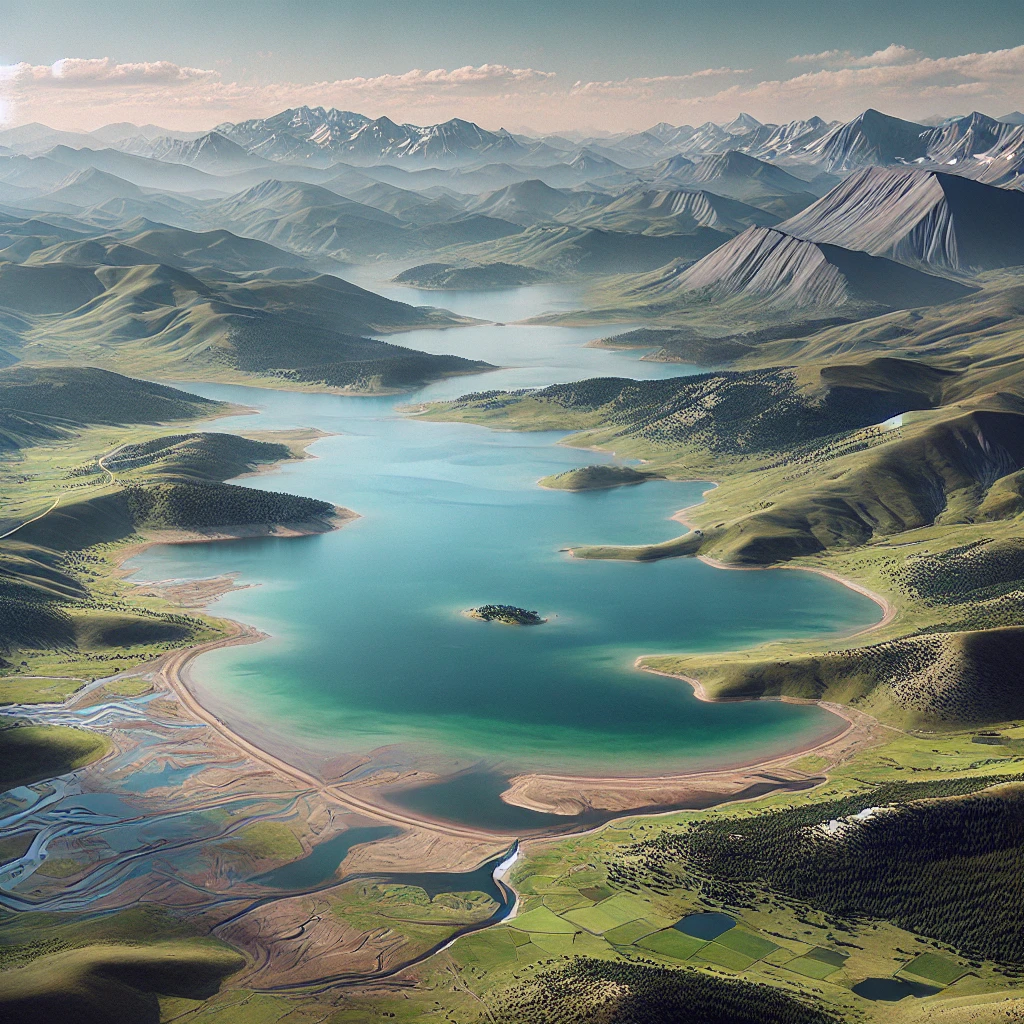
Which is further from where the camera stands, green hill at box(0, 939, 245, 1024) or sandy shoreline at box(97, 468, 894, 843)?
sandy shoreline at box(97, 468, 894, 843)

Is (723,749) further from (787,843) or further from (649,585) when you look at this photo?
(649,585)

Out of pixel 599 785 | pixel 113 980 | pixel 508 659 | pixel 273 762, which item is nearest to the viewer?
pixel 113 980

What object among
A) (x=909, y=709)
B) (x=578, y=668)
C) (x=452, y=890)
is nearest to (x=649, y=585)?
(x=578, y=668)

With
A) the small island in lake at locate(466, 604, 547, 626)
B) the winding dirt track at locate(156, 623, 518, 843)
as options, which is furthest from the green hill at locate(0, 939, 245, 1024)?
the small island in lake at locate(466, 604, 547, 626)

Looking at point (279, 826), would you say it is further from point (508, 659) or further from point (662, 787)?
point (508, 659)

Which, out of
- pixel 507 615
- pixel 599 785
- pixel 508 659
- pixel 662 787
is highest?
pixel 507 615

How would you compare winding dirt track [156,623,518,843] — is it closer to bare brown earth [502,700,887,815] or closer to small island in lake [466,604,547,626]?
bare brown earth [502,700,887,815]

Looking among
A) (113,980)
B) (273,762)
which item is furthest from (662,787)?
(113,980)

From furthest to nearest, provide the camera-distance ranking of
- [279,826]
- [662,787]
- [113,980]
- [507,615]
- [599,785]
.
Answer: [507,615] → [599,785] → [662,787] → [279,826] → [113,980]
